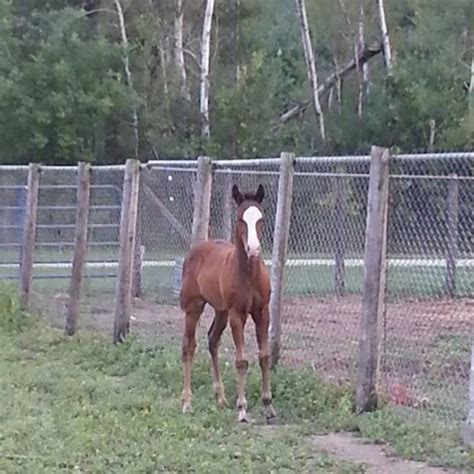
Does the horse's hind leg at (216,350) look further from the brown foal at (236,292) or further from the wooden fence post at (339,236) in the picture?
the wooden fence post at (339,236)

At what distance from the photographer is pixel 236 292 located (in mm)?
9367

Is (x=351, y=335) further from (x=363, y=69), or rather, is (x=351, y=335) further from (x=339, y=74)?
(x=363, y=69)

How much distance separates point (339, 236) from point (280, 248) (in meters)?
3.05

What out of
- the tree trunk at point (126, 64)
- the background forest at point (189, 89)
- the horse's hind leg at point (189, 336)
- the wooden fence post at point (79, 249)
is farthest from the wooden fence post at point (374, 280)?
the tree trunk at point (126, 64)

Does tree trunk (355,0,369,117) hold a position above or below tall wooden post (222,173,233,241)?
above

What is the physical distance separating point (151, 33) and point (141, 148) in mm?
3922

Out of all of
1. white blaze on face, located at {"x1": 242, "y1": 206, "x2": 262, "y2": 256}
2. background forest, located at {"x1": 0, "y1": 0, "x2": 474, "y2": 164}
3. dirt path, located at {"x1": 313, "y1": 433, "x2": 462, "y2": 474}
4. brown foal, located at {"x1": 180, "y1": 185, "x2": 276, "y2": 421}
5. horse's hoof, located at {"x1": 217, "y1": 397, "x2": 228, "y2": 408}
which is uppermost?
background forest, located at {"x1": 0, "y1": 0, "x2": 474, "y2": 164}


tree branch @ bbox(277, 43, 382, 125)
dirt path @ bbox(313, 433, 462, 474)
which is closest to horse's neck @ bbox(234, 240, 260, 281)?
dirt path @ bbox(313, 433, 462, 474)

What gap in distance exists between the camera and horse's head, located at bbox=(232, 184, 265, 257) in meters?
8.91

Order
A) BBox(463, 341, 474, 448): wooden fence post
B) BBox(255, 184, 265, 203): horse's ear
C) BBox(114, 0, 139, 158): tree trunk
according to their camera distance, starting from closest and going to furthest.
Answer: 1. BBox(463, 341, 474, 448): wooden fence post
2. BBox(255, 184, 265, 203): horse's ear
3. BBox(114, 0, 139, 158): tree trunk

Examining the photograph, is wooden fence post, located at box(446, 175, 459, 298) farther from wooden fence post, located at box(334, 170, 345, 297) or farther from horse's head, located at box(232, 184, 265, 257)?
horse's head, located at box(232, 184, 265, 257)

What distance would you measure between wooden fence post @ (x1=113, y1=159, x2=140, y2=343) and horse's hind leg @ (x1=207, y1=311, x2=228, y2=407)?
116 inches

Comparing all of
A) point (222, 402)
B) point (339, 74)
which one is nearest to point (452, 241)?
point (222, 402)

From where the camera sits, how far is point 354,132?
32.7 meters
